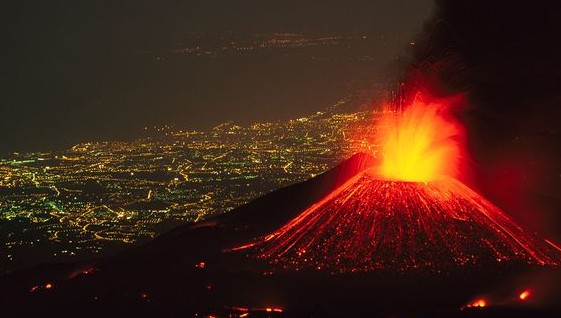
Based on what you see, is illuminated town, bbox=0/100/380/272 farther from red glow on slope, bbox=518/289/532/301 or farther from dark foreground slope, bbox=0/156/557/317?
red glow on slope, bbox=518/289/532/301

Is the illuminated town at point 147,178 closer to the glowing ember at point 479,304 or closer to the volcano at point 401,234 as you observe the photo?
the volcano at point 401,234

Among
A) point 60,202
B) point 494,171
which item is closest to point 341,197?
point 494,171

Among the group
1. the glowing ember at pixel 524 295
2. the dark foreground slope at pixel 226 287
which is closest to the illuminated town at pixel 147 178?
the dark foreground slope at pixel 226 287

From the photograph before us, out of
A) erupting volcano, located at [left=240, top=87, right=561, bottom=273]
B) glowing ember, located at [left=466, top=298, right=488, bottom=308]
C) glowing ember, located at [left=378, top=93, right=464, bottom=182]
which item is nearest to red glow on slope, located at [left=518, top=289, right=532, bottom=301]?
glowing ember, located at [left=466, top=298, right=488, bottom=308]

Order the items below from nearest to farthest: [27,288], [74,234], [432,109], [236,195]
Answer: [27,288]
[432,109]
[74,234]
[236,195]

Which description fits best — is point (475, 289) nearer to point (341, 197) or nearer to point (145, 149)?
point (341, 197)

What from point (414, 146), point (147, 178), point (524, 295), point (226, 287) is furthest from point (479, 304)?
point (147, 178)
